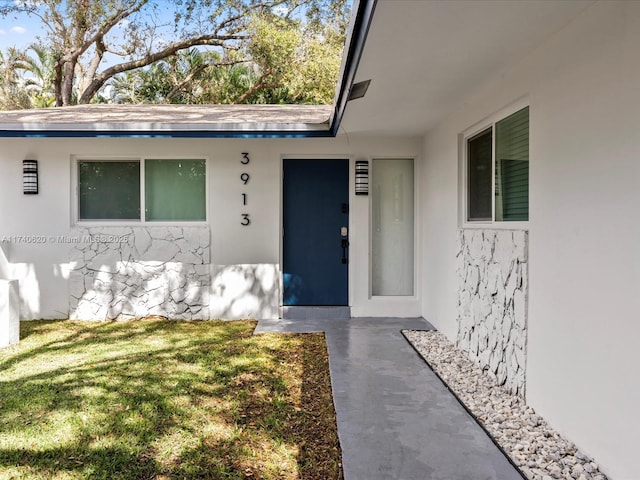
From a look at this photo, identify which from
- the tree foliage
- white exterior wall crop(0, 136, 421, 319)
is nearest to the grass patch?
white exterior wall crop(0, 136, 421, 319)

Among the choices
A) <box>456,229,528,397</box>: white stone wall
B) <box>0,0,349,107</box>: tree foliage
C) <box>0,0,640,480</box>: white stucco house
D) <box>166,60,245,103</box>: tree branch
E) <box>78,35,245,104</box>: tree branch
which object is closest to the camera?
<box>0,0,640,480</box>: white stucco house

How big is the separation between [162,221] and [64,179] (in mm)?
1448

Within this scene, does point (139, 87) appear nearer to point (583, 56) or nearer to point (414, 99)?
point (414, 99)

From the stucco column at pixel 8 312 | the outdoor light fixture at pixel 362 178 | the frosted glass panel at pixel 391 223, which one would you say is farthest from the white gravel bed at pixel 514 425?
the stucco column at pixel 8 312

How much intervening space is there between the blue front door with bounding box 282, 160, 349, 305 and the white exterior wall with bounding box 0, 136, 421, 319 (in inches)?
8.6

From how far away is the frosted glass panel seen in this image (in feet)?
22.5

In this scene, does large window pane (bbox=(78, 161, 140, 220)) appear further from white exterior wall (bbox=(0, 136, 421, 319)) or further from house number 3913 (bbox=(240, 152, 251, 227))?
house number 3913 (bbox=(240, 152, 251, 227))

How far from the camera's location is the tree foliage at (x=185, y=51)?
15258 mm

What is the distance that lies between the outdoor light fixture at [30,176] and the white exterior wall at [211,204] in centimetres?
7

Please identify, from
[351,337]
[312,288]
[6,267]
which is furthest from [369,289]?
[6,267]

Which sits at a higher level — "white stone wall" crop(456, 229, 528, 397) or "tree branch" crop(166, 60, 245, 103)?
"tree branch" crop(166, 60, 245, 103)

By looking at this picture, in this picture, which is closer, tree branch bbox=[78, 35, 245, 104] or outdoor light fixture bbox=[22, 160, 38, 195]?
outdoor light fixture bbox=[22, 160, 38, 195]

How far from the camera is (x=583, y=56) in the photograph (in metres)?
2.79

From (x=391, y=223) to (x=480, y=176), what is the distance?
7.33 feet
